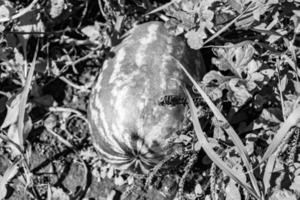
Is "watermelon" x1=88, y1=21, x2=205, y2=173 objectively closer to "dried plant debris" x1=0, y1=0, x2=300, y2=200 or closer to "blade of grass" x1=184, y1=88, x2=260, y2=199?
"dried plant debris" x1=0, y1=0, x2=300, y2=200

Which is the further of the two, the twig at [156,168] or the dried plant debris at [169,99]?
the dried plant debris at [169,99]

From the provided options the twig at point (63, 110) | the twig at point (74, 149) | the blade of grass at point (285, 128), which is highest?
the twig at point (63, 110)

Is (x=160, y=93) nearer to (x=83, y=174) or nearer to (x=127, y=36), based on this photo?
(x=127, y=36)

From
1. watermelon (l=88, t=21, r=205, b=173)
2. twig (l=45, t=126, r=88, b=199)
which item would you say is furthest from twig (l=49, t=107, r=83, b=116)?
watermelon (l=88, t=21, r=205, b=173)

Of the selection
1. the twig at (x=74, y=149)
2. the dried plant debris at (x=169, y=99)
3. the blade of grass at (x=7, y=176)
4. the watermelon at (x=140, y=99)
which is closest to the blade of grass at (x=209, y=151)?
the dried plant debris at (x=169, y=99)

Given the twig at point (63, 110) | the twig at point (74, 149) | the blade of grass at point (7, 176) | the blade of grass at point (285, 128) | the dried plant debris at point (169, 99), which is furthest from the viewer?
the twig at point (63, 110)

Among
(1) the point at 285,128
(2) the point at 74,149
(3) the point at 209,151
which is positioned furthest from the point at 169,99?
(2) the point at 74,149

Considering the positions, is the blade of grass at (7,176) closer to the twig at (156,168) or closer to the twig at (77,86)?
the twig at (77,86)

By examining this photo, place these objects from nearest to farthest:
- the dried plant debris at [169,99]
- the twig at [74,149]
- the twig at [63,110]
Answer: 1. the dried plant debris at [169,99]
2. the twig at [74,149]
3. the twig at [63,110]
